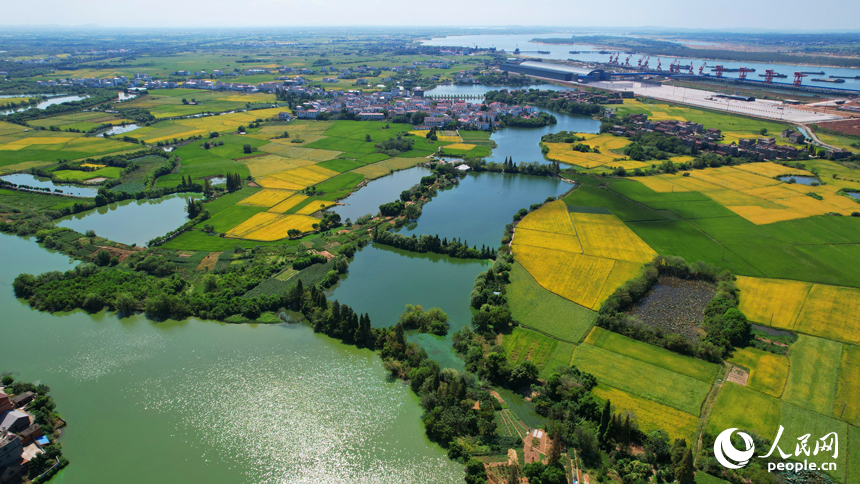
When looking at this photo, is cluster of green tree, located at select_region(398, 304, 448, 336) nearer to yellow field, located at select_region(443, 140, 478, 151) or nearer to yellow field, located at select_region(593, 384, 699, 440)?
yellow field, located at select_region(593, 384, 699, 440)

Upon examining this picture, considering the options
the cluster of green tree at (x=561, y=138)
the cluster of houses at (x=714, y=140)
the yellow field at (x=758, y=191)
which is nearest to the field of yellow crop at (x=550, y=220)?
the yellow field at (x=758, y=191)

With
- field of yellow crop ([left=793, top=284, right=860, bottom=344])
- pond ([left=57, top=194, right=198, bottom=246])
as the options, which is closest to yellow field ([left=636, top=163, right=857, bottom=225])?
field of yellow crop ([left=793, top=284, right=860, bottom=344])

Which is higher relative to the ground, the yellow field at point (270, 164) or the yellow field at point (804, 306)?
the yellow field at point (270, 164)

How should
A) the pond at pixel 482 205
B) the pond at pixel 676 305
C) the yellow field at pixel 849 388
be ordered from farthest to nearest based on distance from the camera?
the pond at pixel 482 205, the pond at pixel 676 305, the yellow field at pixel 849 388

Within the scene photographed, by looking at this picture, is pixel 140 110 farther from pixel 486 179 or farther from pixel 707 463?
pixel 707 463

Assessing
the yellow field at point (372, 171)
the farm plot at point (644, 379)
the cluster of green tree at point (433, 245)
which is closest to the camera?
the farm plot at point (644, 379)

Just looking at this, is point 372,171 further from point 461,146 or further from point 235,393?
point 235,393

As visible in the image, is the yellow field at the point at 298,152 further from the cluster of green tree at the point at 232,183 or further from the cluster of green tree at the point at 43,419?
the cluster of green tree at the point at 43,419
